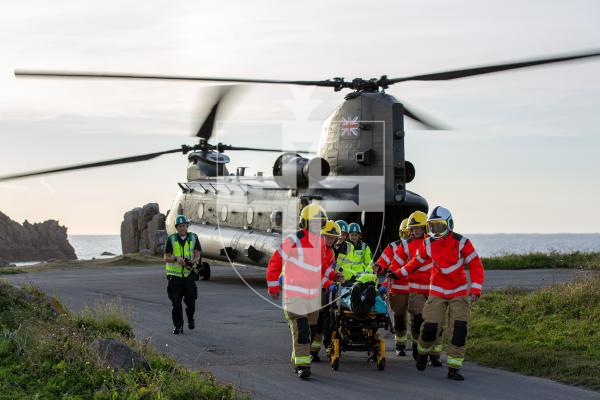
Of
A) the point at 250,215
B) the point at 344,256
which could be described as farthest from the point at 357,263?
the point at 250,215

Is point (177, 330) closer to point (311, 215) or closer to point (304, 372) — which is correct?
point (311, 215)

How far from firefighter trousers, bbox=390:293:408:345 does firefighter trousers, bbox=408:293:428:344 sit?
25 cm

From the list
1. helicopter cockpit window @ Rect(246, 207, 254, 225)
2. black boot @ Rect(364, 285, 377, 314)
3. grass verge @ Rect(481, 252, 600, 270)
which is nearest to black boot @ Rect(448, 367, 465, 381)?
black boot @ Rect(364, 285, 377, 314)

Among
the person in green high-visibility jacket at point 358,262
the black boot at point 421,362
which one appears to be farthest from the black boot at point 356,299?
the black boot at point 421,362

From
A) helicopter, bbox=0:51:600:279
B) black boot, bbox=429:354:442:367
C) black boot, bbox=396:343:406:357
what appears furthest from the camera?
helicopter, bbox=0:51:600:279

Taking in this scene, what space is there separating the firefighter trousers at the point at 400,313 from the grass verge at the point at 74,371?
3823 millimetres

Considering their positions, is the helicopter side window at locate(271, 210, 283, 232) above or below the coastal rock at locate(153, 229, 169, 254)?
above

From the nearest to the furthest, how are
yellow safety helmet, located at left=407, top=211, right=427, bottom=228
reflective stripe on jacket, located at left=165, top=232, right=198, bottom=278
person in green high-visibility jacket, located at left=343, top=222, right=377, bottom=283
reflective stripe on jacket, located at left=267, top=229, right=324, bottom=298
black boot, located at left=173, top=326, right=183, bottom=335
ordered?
reflective stripe on jacket, located at left=267, top=229, right=324, bottom=298
person in green high-visibility jacket, located at left=343, top=222, right=377, bottom=283
yellow safety helmet, located at left=407, top=211, right=427, bottom=228
black boot, located at left=173, top=326, right=183, bottom=335
reflective stripe on jacket, located at left=165, top=232, right=198, bottom=278

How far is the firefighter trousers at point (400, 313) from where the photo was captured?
488 inches

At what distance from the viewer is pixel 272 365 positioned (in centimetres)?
1127

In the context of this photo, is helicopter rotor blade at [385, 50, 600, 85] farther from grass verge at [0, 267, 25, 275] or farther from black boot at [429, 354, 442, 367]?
grass verge at [0, 267, 25, 275]

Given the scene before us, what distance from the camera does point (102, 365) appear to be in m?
9.06

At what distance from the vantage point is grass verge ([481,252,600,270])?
1272 inches

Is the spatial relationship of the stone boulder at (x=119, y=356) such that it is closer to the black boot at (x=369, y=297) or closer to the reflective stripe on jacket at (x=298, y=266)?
the reflective stripe on jacket at (x=298, y=266)
